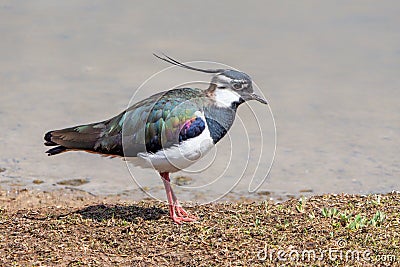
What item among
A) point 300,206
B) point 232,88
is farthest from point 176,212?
point 232,88

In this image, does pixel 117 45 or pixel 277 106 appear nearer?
pixel 277 106

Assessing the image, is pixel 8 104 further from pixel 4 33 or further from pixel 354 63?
pixel 354 63

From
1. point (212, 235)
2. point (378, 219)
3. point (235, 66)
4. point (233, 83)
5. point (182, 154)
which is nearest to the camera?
point (212, 235)

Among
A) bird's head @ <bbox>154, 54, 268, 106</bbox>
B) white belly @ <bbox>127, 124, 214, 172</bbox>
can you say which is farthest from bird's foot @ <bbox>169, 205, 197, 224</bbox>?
bird's head @ <bbox>154, 54, 268, 106</bbox>

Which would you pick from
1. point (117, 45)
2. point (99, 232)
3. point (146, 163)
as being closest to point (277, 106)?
point (117, 45)

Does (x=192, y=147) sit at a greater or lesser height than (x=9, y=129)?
greater

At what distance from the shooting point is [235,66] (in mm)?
12141

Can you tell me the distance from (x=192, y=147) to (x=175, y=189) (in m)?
2.65

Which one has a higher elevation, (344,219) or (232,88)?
(232,88)

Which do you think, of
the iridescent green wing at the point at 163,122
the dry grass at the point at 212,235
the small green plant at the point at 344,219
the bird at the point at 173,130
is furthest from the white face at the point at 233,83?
the small green plant at the point at 344,219

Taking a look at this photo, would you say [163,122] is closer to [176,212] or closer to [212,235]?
[176,212]

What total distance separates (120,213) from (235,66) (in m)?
5.39

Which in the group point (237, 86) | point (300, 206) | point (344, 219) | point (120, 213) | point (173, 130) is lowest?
point (120, 213)

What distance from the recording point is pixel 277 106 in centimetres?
1142
